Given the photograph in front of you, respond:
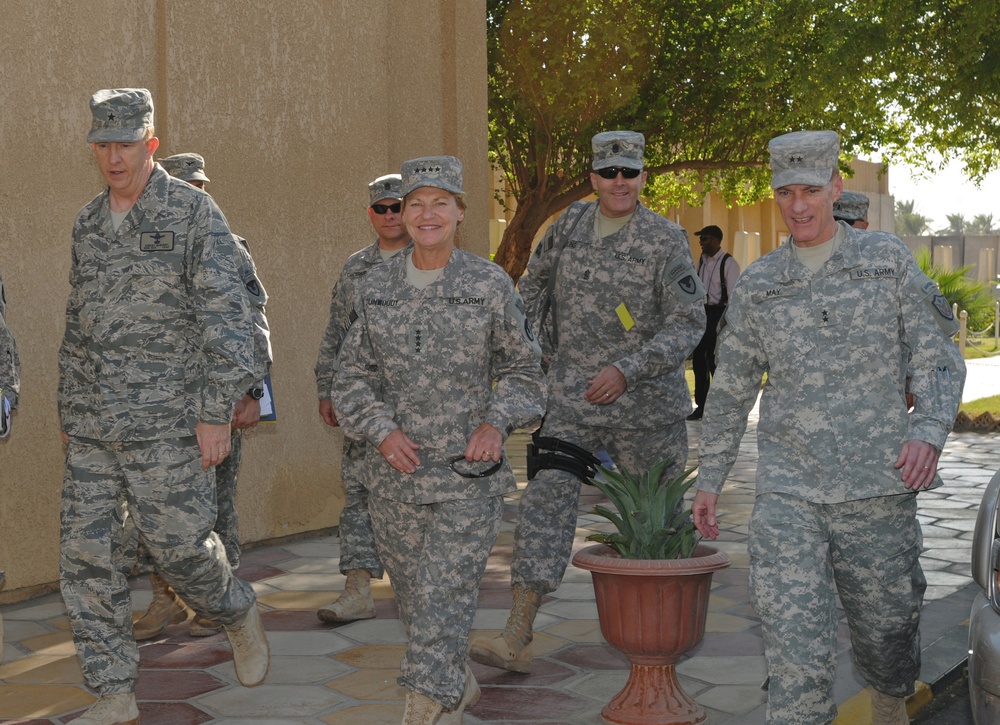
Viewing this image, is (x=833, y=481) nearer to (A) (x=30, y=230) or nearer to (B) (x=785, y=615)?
(B) (x=785, y=615)

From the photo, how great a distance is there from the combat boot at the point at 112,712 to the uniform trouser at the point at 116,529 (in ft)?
0.12

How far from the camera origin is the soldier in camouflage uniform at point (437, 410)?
4.65 metres

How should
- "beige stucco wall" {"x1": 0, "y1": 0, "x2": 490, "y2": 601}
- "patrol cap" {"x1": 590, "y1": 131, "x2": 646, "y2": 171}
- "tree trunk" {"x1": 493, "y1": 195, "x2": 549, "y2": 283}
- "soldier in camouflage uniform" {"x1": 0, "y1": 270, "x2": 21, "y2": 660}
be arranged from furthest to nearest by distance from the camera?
"tree trunk" {"x1": 493, "y1": 195, "x2": 549, "y2": 283} → "beige stucco wall" {"x1": 0, "y1": 0, "x2": 490, "y2": 601} → "patrol cap" {"x1": 590, "y1": 131, "x2": 646, "y2": 171} → "soldier in camouflage uniform" {"x1": 0, "y1": 270, "x2": 21, "y2": 660}

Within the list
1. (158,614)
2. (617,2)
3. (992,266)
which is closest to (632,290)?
(158,614)

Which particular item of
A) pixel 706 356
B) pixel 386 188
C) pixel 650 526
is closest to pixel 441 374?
pixel 650 526

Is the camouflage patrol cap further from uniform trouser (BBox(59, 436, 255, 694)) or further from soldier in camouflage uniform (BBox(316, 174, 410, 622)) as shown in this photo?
uniform trouser (BBox(59, 436, 255, 694))

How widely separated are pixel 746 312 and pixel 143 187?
88.2 inches

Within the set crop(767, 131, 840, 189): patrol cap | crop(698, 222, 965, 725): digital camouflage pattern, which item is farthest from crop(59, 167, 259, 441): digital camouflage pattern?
crop(767, 131, 840, 189): patrol cap

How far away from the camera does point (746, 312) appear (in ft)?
15.2

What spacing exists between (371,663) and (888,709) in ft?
7.45

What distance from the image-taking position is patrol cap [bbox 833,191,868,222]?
6.52 meters

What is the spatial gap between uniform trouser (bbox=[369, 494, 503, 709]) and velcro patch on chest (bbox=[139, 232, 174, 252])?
1.19m

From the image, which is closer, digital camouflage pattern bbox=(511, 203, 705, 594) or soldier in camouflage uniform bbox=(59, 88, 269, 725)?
soldier in camouflage uniform bbox=(59, 88, 269, 725)

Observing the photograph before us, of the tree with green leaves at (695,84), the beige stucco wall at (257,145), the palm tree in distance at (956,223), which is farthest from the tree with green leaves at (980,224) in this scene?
the beige stucco wall at (257,145)
